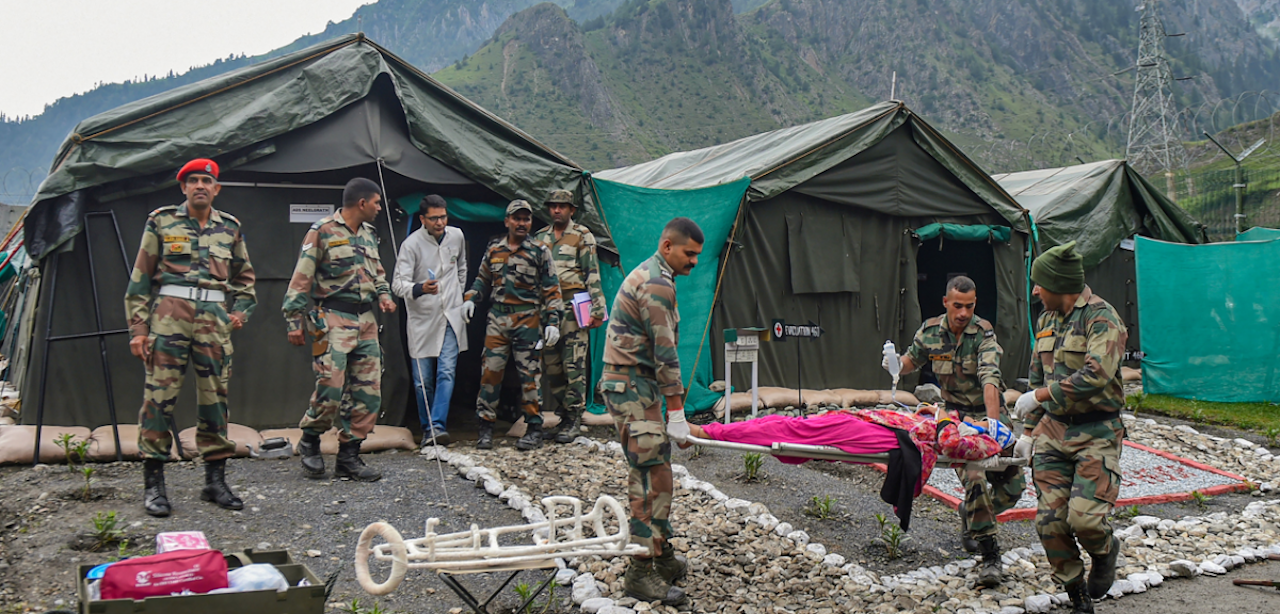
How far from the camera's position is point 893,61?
7325cm

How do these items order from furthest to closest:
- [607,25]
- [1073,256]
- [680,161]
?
[607,25], [680,161], [1073,256]

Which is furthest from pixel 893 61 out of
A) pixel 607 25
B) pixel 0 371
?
pixel 0 371

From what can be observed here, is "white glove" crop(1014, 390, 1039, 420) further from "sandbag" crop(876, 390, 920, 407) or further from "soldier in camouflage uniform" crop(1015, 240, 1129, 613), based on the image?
"sandbag" crop(876, 390, 920, 407)

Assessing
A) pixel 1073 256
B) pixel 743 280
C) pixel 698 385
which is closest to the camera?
pixel 1073 256

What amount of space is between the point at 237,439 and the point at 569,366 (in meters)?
2.62

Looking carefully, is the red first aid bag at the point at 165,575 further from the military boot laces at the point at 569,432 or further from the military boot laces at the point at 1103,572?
the military boot laces at the point at 569,432

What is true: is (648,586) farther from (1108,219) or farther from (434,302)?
(1108,219)

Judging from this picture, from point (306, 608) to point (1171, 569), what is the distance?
14.2 feet

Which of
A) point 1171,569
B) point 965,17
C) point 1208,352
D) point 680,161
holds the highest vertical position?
point 965,17

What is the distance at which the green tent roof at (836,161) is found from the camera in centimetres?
858

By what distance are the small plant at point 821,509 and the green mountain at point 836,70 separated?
147ft

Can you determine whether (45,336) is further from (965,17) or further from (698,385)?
(965,17)

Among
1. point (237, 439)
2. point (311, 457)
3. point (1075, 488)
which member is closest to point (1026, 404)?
point (1075, 488)

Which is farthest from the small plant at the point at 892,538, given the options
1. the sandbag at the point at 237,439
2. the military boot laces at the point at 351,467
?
the sandbag at the point at 237,439
